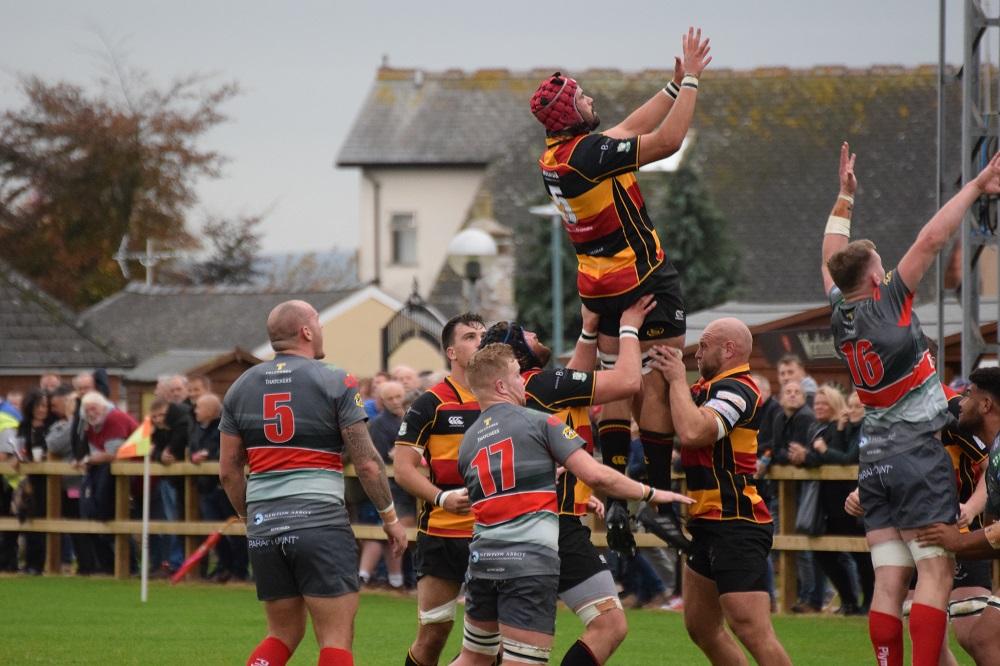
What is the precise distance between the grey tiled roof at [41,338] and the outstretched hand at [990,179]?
24.9 m

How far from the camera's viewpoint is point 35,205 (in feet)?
157

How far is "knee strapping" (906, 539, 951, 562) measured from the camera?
8.48 m

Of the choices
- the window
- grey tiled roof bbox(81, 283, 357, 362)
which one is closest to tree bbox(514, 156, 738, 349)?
grey tiled roof bbox(81, 283, 357, 362)

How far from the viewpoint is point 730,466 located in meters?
9.04

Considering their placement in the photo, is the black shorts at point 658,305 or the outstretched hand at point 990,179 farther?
the black shorts at point 658,305

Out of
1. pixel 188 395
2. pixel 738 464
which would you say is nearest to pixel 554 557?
pixel 738 464

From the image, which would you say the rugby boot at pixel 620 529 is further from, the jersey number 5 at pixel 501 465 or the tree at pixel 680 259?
the tree at pixel 680 259

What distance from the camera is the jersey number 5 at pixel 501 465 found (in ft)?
26.5

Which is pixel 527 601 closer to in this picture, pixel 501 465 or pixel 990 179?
pixel 501 465

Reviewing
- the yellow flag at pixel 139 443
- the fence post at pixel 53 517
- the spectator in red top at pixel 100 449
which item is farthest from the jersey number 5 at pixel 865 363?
the fence post at pixel 53 517

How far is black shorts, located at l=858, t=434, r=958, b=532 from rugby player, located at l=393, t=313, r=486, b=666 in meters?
2.37

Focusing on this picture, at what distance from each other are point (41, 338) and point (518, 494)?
25.0 m

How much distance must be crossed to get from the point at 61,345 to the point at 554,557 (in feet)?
81.6

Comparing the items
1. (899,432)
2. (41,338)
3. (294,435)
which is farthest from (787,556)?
(41,338)
